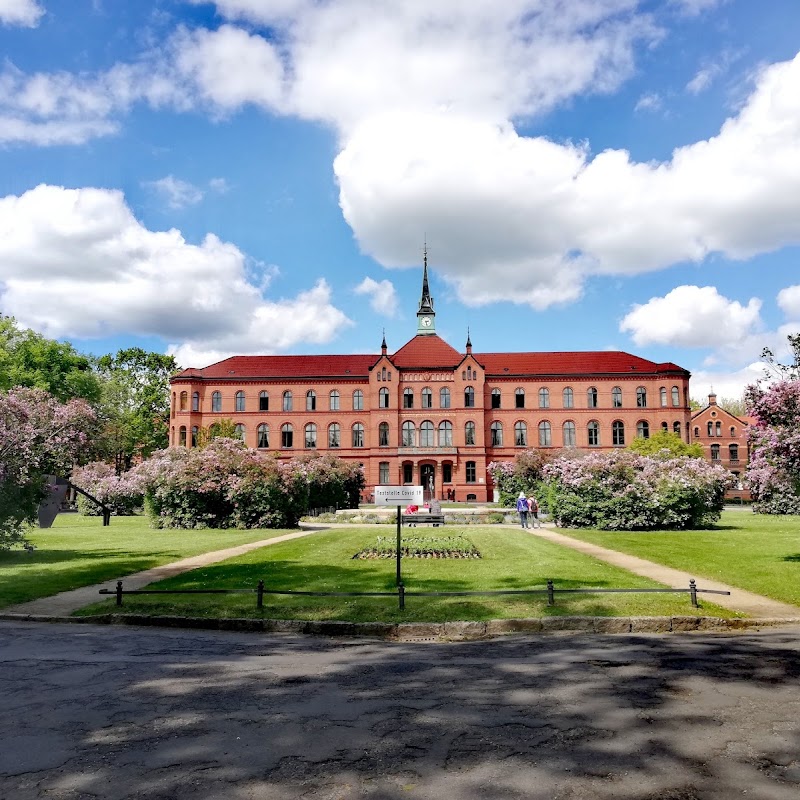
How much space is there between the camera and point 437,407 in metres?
67.3

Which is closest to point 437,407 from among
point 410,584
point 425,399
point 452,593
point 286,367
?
point 425,399

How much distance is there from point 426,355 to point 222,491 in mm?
40693

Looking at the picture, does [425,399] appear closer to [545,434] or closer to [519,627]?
[545,434]

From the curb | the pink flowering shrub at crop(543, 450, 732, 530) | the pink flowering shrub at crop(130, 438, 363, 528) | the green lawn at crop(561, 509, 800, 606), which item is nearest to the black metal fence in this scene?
the curb

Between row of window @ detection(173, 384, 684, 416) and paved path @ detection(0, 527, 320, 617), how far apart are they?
45945 mm

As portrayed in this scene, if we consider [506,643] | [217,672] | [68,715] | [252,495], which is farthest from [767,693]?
[252,495]

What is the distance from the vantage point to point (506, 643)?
32.7 feet

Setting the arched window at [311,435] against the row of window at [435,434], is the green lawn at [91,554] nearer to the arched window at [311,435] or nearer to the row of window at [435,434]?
the row of window at [435,434]

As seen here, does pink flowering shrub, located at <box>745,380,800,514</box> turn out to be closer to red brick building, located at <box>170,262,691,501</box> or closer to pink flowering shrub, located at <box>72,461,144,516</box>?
pink flowering shrub, located at <box>72,461,144,516</box>

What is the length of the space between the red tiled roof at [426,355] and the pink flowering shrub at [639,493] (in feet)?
124

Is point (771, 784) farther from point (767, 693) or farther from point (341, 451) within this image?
point (341, 451)

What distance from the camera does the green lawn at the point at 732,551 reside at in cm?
1476

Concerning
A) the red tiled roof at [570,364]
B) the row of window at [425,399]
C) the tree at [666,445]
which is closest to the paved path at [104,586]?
the row of window at [425,399]

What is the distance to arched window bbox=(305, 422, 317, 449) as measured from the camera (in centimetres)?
6975
